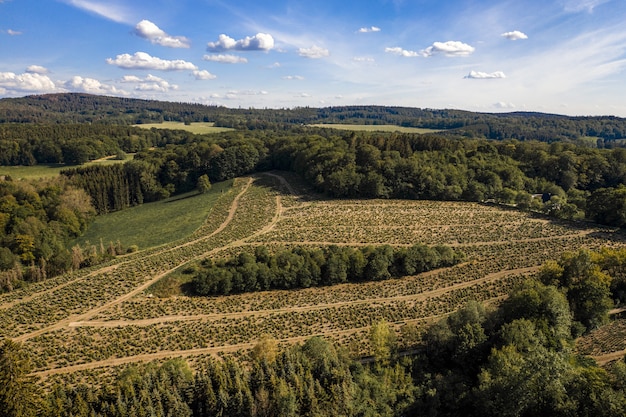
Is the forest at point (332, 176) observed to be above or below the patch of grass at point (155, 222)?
above

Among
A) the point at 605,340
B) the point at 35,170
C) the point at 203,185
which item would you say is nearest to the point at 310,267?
the point at 605,340

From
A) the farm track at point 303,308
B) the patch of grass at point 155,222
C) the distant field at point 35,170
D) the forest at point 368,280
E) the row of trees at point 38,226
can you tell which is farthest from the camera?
the distant field at point 35,170

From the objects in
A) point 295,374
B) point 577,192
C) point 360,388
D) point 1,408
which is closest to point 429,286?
point 360,388

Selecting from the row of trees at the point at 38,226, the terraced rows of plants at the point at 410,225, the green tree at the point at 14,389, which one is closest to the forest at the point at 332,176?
the row of trees at the point at 38,226

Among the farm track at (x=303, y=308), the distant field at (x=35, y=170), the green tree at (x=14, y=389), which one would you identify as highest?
the distant field at (x=35, y=170)

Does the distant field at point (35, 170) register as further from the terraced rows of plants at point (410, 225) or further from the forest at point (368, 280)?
the terraced rows of plants at point (410, 225)

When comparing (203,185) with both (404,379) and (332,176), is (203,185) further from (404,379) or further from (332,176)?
(404,379)
